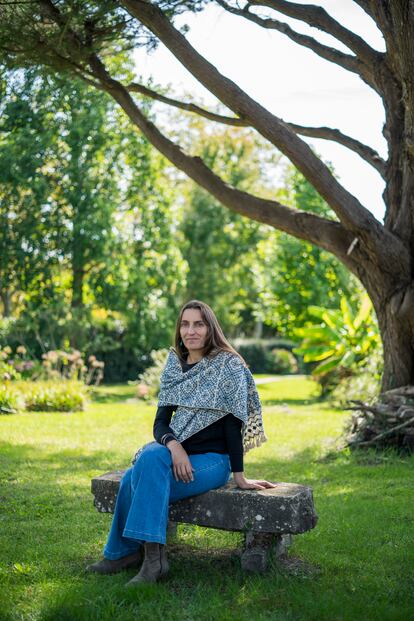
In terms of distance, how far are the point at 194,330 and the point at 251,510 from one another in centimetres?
117

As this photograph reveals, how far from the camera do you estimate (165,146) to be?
9.37 metres

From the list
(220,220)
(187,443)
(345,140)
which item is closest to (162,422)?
(187,443)

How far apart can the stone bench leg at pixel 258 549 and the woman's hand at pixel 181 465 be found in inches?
21.2

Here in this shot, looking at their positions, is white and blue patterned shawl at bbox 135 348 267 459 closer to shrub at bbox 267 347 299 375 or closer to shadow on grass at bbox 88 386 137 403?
shadow on grass at bbox 88 386 137 403

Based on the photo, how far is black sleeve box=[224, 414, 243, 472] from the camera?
459 centimetres

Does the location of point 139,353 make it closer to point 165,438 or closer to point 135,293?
point 135,293

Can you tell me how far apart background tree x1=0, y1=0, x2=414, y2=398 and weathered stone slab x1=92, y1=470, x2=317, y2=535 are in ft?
13.5

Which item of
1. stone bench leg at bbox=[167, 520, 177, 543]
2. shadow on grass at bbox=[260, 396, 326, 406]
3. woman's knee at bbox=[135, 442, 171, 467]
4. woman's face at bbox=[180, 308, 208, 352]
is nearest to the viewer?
woman's knee at bbox=[135, 442, 171, 467]

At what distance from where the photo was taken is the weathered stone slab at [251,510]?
173 inches

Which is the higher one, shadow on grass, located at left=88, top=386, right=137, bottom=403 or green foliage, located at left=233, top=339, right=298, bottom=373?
green foliage, located at left=233, top=339, right=298, bottom=373

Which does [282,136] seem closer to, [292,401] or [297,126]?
[297,126]

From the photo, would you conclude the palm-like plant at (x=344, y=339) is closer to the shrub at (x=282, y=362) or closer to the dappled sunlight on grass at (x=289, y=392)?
the dappled sunlight on grass at (x=289, y=392)

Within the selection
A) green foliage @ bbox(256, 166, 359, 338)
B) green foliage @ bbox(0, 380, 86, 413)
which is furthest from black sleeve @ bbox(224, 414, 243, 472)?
green foliage @ bbox(256, 166, 359, 338)

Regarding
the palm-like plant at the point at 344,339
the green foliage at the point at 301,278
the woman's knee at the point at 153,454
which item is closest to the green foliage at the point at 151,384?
the palm-like plant at the point at 344,339
